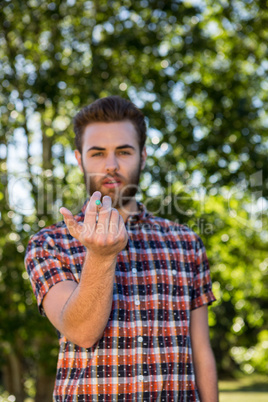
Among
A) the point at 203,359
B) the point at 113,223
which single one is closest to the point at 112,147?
the point at 113,223

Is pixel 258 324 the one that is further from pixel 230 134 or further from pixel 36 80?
pixel 36 80

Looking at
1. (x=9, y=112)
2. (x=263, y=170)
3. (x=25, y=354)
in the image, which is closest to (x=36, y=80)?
(x=9, y=112)

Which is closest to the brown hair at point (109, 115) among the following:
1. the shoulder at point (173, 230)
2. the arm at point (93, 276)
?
the shoulder at point (173, 230)

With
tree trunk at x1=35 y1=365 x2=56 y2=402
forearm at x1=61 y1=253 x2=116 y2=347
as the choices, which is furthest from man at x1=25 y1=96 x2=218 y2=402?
tree trunk at x1=35 y1=365 x2=56 y2=402

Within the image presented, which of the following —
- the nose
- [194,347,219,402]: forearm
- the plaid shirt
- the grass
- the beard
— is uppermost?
the nose

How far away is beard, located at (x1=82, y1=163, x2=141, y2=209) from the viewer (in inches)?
94.9

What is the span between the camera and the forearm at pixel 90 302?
1682 millimetres

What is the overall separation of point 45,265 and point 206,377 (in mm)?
870

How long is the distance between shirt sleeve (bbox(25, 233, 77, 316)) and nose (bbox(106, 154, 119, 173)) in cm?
43

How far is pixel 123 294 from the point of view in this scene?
218cm

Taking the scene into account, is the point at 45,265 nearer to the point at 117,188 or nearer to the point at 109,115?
the point at 117,188

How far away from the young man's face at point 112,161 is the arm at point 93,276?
2.17 feet

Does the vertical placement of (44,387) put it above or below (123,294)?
below

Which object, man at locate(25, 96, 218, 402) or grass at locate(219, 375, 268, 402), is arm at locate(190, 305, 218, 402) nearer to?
man at locate(25, 96, 218, 402)
